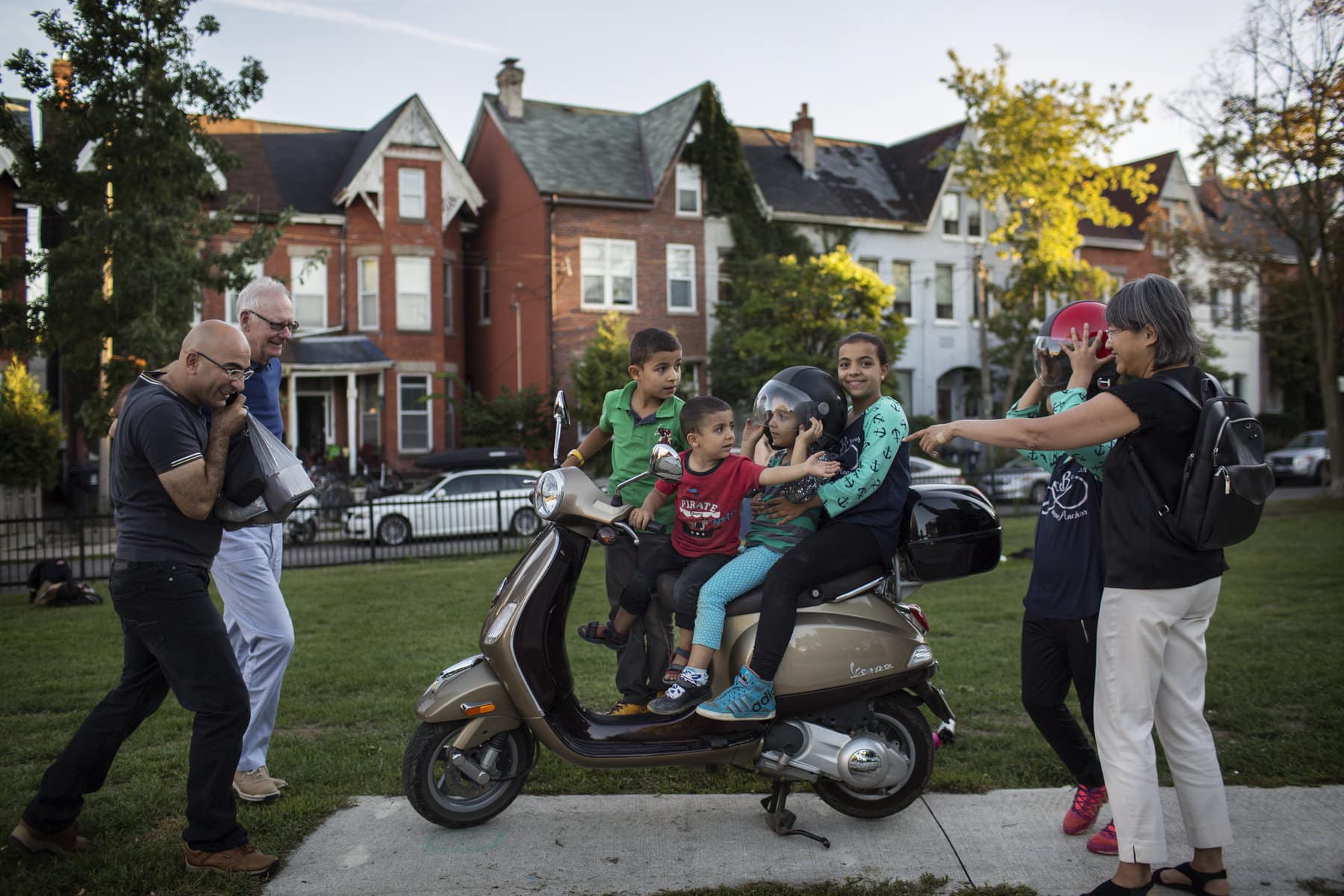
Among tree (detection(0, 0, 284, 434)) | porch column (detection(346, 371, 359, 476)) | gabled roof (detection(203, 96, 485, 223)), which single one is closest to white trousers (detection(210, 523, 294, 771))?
tree (detection(0, 0, 284, 434))

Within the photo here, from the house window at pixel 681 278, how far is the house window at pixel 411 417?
296 inches

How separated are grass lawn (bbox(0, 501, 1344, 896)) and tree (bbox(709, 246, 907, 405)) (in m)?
16.9

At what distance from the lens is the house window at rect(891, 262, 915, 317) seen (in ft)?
110

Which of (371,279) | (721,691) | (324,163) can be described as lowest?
(721,691)

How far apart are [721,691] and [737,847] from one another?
61cm

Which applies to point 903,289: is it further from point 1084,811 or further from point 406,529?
point 1084,811

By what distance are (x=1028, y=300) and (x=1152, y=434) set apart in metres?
28.6

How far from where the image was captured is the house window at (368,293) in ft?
93.8

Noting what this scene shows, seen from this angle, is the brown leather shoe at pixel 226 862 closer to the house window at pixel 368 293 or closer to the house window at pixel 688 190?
the house window at pixel 368 293

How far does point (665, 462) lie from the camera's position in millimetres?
4039

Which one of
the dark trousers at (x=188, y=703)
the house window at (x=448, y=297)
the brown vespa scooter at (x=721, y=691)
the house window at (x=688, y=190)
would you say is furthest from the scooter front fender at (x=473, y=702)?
the house window at (x=688, y=190)

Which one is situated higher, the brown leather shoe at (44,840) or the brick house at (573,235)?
the brick house at (573,235)

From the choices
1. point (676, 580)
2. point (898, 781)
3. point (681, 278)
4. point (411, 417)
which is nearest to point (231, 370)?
point (676, 580)

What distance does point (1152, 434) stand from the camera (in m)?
3.50
